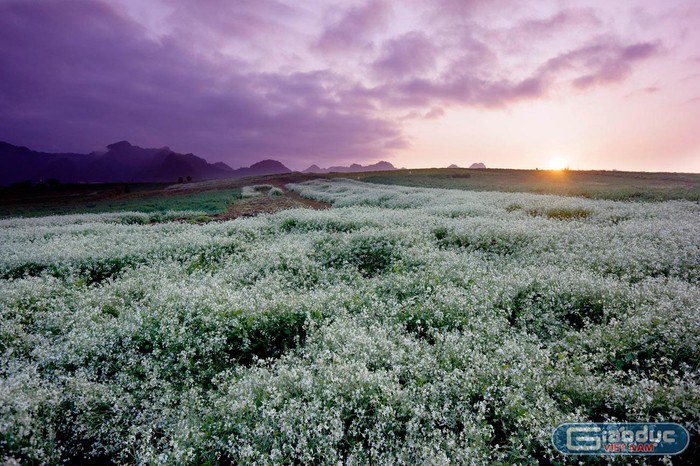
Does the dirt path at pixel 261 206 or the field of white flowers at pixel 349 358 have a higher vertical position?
the dirt path at pixel 261 206

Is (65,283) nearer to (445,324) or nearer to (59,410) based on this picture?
(59,410)

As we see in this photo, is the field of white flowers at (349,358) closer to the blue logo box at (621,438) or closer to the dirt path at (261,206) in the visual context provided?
the blue logo box at (621,438)

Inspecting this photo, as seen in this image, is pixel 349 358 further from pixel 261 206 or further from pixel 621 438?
pixel 261 206

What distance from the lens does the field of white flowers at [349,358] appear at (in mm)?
4367

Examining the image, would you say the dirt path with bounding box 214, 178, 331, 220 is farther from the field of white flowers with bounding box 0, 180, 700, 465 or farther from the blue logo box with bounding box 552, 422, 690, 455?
the blue logo box with bounding box 552, 422, 690, 455

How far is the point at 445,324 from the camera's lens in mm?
7117

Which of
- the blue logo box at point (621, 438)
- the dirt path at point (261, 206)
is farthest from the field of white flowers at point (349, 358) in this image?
the dirt path at point (261, 206)

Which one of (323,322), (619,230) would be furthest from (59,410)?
(619,230)

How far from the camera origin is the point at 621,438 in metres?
4.23

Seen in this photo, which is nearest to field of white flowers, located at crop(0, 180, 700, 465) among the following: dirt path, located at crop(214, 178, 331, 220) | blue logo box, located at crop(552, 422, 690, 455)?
blue logo box, located at crop(552, 422, 690, 455)

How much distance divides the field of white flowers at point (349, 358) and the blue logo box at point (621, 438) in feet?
0.37

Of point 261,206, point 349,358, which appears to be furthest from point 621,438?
point 261,206

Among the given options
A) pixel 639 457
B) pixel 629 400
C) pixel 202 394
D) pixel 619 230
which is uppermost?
pixel 619 230

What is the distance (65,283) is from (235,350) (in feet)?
24.9
